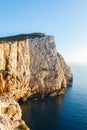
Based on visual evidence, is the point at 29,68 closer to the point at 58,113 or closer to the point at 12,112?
the point at 58,113

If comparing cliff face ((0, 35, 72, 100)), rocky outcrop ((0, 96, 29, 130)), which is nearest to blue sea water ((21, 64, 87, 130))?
cliff face ((0, 35, 72, 100))

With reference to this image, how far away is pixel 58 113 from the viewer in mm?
101875

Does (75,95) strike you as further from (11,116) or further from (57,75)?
(11,116)

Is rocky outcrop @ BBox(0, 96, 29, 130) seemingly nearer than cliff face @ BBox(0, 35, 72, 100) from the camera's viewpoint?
Yes

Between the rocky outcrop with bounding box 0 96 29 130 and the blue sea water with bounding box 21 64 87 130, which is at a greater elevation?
the rocky outcrop with bounding box 0 96 29 130

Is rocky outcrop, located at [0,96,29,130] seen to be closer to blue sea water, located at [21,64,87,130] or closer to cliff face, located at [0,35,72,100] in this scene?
blue sea water, located at [21,64,87,130]

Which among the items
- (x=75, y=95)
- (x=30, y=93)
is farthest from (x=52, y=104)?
(x=75, y=95)

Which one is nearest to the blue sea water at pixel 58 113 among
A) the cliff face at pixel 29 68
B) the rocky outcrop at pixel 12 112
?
the cliff face at pixel 29 68

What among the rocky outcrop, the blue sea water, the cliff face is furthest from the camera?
the cliff face

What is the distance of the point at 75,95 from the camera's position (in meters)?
137

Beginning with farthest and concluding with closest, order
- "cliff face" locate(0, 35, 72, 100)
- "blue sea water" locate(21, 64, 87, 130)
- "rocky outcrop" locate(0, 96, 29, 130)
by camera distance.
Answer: "cliff face" locate(0, 35, 72, 100)
"blue sea water" locate(21, 64, 87, 130)
"rocky outcrop" locate(0, 96, 29, 130)

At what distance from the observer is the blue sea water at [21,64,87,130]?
282ft

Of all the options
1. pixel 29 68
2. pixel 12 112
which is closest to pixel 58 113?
pixel 29 68

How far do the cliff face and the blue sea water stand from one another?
23.7 feet
